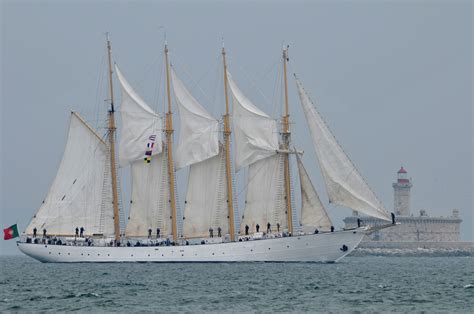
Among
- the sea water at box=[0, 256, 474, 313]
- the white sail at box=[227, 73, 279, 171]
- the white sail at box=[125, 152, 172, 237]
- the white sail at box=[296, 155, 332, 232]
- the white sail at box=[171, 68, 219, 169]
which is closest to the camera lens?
the sea water at box=[0, 256, 474, 313]

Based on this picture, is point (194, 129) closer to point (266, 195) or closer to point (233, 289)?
point (266, 195)

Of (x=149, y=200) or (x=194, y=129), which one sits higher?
(x=194, y=129)

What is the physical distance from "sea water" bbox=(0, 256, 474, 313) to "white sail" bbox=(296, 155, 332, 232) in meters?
3.17

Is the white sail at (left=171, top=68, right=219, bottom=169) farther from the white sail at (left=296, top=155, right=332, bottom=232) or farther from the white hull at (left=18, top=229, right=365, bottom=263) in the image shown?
the white sail at (left=296, top=155, right=332, bottom=232)

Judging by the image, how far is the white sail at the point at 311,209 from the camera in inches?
2943

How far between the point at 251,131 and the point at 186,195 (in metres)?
6.17

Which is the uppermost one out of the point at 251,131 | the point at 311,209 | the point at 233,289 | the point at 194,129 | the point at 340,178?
the point at 194,129

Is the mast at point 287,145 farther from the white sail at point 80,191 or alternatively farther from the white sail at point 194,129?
the white sail at point 80,191

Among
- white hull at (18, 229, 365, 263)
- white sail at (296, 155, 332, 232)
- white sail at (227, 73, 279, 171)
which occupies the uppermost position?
white sail at (227, 73, 279, 171)

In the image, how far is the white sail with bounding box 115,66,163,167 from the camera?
259 ft

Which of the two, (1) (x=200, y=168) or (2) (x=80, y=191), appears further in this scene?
(2) (x=80, y=191)

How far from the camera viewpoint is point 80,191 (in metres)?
79.1

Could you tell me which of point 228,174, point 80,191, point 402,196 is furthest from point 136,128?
point 402,196

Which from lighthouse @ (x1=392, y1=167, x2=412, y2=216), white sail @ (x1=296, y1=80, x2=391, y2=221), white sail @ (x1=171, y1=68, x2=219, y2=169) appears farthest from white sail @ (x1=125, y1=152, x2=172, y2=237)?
lighthouse @ (x1=392, y1=167, x2=412, y2=216)
